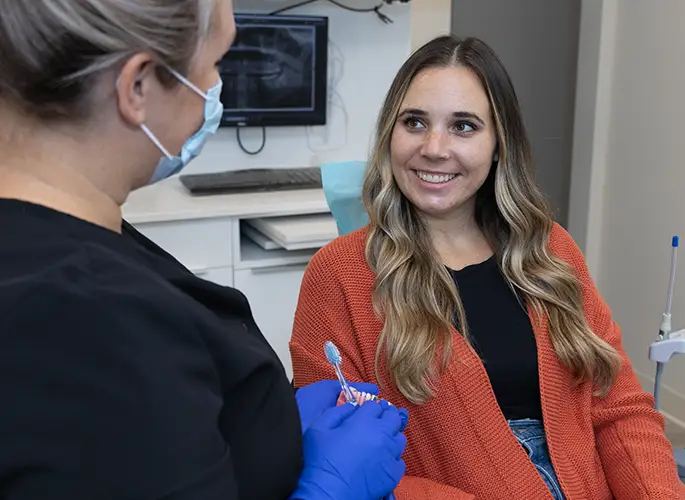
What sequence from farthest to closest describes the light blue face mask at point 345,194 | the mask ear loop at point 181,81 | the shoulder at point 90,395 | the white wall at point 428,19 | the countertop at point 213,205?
the white wall at point 428,19
the countertop at point 213,205
the light blue face mask at point 345,194
the mask ear loop at point 181,81
the shoulder at point 90,395

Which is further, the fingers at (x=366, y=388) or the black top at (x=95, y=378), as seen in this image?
the fingers at (x=366, y=388)

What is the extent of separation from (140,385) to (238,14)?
219 centimetres

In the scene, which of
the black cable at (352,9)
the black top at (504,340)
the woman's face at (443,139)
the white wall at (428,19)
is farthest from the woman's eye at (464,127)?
the white wall at (428,19)

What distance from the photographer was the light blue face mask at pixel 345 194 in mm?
1729

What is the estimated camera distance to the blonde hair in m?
0.59

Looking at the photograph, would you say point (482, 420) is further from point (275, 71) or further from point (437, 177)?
point (275, 71)

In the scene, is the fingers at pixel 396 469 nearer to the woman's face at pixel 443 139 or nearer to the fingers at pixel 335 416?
the fingers at pixel 335 416

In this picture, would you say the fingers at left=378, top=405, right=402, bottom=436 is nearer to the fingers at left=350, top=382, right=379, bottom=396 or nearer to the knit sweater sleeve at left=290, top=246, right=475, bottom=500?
the fingers at left=350, top=382, right=379, bottom=396

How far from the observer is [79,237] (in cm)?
63

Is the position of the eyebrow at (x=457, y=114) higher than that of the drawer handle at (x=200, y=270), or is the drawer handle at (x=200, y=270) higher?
the eyebrow at (x=457, y=114)

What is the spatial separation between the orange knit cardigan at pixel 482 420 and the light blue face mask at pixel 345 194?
1.05ft

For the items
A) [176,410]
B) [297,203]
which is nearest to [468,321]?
[176,410]

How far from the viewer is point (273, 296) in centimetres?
239

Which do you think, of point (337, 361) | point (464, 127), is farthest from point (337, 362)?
point (464, 127)
